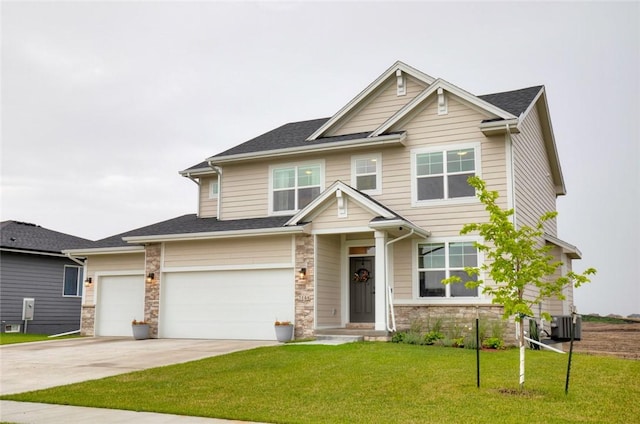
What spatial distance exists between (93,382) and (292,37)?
69.1 feet

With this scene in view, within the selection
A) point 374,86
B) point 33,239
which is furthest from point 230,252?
point 33,239

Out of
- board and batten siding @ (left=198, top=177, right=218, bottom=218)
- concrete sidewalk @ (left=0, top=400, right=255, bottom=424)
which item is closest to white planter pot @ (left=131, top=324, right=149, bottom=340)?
board and batten siding @ (left=198, top=177, right=218, bottom=218)

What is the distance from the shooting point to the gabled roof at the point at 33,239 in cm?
2575

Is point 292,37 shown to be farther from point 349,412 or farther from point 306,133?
point 349,412

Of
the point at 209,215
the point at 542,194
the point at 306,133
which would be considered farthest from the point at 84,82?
the point at 542,194

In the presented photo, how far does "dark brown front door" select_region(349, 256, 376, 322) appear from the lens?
1794 cm

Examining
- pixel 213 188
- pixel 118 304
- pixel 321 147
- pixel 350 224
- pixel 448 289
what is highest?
pixel 321 147

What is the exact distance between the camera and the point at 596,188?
2833 cm

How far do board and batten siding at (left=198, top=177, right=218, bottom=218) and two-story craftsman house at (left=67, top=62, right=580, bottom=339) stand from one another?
48 centimetres

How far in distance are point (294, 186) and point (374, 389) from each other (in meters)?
10.9

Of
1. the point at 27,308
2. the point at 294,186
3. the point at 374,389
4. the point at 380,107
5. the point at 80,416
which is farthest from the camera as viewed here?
the point at 27,308

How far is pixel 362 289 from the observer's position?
18.1 meters

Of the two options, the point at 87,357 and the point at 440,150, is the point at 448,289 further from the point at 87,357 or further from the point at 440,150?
the point at 87,357

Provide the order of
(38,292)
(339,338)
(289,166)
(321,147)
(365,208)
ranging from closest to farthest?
(339,338) < (365,208) < (321,147) < (289,166) < (38,292)
